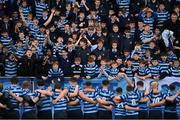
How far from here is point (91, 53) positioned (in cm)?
1789

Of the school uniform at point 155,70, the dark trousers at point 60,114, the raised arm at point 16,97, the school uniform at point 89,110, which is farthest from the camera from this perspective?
the school uniform at point 155,70

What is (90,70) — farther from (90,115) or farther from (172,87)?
(172,87)

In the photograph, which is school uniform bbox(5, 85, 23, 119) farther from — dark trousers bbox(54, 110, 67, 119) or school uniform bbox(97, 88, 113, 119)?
school uniform bbox(97, 88, 113, 119)

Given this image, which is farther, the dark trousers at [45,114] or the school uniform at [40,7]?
the school uniform at [40,7]

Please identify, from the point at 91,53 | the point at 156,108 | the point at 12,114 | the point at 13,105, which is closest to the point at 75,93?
the point at 13,105

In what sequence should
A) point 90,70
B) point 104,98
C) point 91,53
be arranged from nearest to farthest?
point 104,98, point 90,70, point 91,53

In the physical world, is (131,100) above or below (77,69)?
below

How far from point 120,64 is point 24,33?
12.7 feet

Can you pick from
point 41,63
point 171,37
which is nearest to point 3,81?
point 41,63

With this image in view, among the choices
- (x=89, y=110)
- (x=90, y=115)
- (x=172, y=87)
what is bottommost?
(x=90, y=115)

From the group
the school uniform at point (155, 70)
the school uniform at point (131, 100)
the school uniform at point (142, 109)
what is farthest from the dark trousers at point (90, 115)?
the school uniform at point (155, 70)

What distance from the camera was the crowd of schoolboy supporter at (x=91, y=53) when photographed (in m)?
15.2

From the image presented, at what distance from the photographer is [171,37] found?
19.1m

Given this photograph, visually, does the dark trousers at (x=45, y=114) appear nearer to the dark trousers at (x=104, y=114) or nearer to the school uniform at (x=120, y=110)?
the dark trousers at (x=104, y=114)
